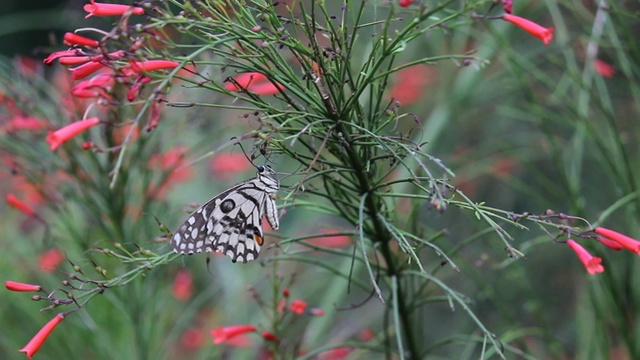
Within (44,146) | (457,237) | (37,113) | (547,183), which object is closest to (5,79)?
(37,113)

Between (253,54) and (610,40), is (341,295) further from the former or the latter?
(253,54)

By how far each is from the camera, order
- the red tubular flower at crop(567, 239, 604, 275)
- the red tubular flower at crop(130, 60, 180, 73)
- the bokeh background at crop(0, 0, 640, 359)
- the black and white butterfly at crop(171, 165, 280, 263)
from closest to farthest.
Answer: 1. the red tubular flower at crop(130, 60, 180, 73)
2. the red tubular flower at crop(567, 239, 604, 275)
3. the black and white butterfly at crop(171, 165, 280, 263)
4. the bokeh background at crop(0, 0, 640, 359)

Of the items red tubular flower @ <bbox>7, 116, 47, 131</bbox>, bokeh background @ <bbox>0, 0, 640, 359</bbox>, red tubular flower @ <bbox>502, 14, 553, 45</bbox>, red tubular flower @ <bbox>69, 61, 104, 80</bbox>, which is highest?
red tubular flower @ <bbox>69, 61, 104, 80</bbox>

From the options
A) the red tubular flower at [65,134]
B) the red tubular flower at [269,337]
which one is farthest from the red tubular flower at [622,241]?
the red tubular flower at [65,134]

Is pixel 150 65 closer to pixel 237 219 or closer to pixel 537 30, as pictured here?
pixel 237 219

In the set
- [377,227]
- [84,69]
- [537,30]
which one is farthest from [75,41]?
[537,30]

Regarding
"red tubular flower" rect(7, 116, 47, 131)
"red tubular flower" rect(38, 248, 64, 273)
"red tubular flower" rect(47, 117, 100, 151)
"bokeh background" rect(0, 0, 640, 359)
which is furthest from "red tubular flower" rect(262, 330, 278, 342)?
"red tubular flower" rect(38, 248, 64, 273)

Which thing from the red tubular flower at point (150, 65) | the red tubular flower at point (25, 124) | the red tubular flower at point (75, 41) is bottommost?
the red tubular flower at point (25, 124)

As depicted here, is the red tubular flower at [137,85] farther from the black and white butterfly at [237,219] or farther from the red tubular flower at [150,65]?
the black and white butterfly at [237,219]

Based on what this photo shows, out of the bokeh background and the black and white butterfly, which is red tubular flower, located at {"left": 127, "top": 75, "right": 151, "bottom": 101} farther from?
the black and white butterfly

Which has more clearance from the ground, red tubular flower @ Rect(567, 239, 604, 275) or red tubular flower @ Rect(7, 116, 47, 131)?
red tubular flower @ Rect(7, 116, 47, 131)

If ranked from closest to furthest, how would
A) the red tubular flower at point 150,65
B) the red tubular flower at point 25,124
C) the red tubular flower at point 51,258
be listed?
A: the red tubular flower at point 150,65 → the red tubular flower at point 25,124 → the red tubular flower at point 51,258
